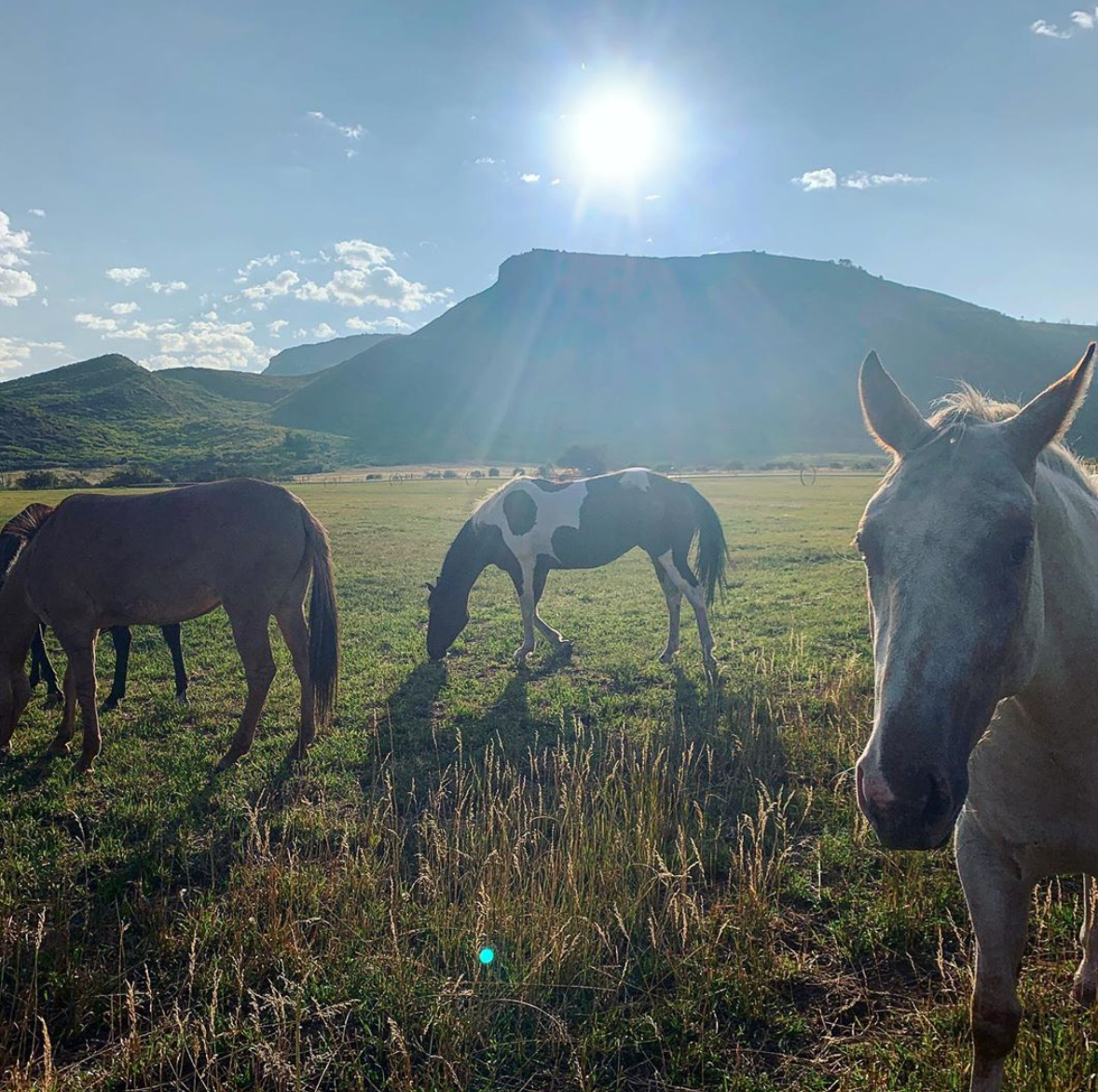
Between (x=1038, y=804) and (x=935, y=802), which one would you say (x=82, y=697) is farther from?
(x=1038, y=804)

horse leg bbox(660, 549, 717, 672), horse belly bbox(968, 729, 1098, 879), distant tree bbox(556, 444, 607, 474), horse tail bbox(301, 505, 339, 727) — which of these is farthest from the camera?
distant tree bbox(556, 444, 607, 474)

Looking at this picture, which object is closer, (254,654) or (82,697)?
(82,697)

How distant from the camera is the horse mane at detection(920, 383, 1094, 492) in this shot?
2.12 m

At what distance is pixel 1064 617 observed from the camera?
2189 millimetres

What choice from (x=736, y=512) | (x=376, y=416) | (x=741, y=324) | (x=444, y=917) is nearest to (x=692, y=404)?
(x=741, y=324)

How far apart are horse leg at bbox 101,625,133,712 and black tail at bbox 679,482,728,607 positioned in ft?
24.5

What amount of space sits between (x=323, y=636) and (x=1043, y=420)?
5922 millimetres

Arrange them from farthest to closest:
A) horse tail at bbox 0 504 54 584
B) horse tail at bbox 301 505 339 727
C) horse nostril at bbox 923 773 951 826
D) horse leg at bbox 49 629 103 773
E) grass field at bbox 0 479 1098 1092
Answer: horse tail at bbox 0 504 54 584 < horse tail at bbox 301 505 339 727 < horse leg at bbox 49 629 103 773 < grass field at bbox 0 479 1098 1092 < horse nostril at bbox 923 773 951 826

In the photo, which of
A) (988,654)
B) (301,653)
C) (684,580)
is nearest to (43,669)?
(301,653)

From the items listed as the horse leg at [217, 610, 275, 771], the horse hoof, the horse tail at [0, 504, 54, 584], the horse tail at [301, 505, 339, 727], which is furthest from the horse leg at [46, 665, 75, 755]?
the horse hoof

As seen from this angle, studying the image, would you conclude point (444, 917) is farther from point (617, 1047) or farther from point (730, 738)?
point (730, 738)

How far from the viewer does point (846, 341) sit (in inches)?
5684

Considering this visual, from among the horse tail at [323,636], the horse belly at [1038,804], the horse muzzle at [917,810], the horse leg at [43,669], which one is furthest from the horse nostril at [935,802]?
the horse leg at [43,669]

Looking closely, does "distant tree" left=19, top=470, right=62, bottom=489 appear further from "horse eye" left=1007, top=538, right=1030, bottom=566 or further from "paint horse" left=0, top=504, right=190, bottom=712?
"horse eye" left=1007, top=538, right=1030, bottom=566
